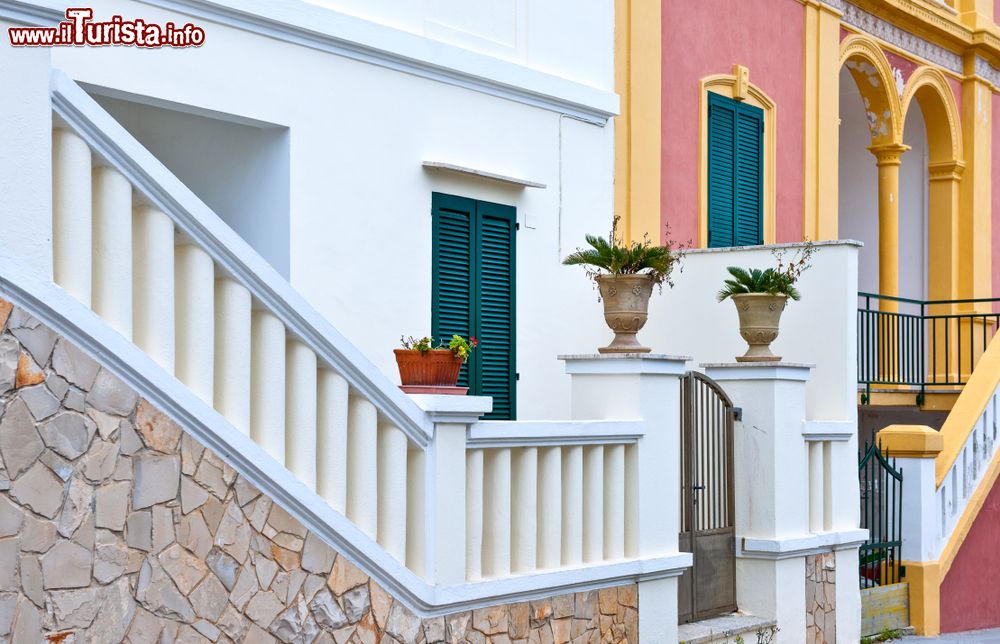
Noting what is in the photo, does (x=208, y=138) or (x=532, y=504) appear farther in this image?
(x=208, y=138)

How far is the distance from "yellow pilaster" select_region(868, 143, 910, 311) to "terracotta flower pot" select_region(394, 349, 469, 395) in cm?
1068

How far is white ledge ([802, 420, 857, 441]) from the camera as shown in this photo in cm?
1030

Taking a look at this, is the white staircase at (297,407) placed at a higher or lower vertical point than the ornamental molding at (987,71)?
lower

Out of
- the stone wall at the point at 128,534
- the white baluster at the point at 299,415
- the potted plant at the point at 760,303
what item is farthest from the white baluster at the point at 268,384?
the potted plant at the point at 760,303

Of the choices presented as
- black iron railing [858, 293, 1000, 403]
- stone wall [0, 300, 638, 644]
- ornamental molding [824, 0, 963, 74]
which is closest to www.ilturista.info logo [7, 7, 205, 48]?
stone wall [0, 300, 638, 644]

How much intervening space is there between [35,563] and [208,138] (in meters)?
4.51

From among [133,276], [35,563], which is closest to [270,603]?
[35,563]

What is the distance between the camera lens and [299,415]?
21.0ft

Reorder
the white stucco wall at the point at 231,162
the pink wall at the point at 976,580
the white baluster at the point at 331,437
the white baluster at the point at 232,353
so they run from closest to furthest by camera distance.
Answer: the white baluster at the point at 232,353, the white baluster at the point at 331,437, the white stucco wall at the point at 231,162, the pink wall at the point at 976,580

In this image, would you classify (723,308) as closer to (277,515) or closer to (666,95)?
(666,95)

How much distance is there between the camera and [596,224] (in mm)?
11383

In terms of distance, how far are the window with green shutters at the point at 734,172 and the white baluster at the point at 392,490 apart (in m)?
6.54

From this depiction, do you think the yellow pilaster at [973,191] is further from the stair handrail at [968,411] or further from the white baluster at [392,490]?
the white baluster at [392,490]

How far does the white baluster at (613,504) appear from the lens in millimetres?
8266
